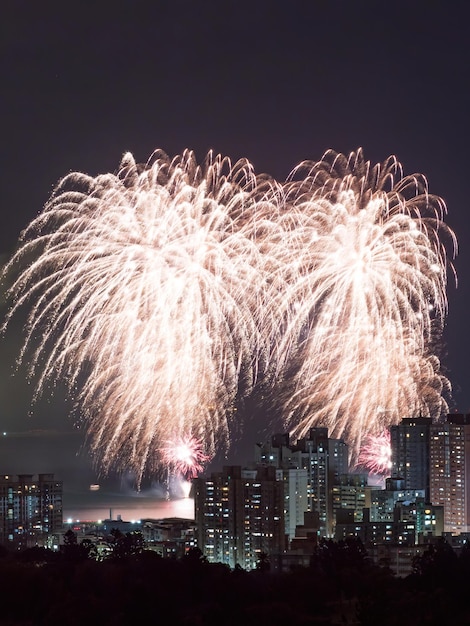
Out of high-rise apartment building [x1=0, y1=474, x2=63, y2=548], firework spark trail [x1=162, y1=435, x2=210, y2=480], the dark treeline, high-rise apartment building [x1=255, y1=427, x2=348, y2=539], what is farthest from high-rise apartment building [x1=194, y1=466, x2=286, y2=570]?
high-rise apartment building [x1=0, y1=474, x2=63, y2=548]

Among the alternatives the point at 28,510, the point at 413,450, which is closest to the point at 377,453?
the point at 413,450

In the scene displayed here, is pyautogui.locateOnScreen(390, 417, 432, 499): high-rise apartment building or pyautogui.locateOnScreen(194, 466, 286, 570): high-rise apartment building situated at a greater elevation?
pyautogui.locateOnScreen(390, 417, 432, 499): high-rise apartment building

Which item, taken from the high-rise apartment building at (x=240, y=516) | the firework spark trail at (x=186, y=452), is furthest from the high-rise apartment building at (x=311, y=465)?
the firework spark trail at (x=186, y=452)

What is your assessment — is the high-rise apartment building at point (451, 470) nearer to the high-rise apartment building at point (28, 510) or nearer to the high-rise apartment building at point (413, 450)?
the high-rise apartment building at point (413, 450)

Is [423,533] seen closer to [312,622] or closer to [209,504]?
[209,504]

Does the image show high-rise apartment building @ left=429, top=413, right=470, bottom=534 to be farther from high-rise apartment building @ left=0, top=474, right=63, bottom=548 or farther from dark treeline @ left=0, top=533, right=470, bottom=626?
high-rise apartment building @ left=0, top=474, right=63, bottom=548

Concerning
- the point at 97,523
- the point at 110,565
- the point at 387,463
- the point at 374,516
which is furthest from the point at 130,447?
the point at 110,565

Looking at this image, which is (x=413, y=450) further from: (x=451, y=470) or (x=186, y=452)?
(x=186, y=452)
